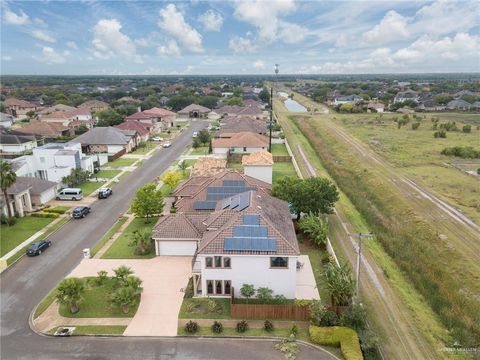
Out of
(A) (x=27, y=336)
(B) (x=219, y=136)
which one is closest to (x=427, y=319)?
(A) (x=27, y=336)

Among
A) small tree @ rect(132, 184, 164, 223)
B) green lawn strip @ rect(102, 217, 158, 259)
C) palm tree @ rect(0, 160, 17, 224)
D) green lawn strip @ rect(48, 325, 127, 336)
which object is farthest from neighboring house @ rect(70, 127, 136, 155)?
green lawn strip @ rect(48, 325, 127, 336)

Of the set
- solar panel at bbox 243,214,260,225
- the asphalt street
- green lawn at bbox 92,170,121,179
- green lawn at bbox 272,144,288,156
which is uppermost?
solar panel at bbox 243,214,260,225

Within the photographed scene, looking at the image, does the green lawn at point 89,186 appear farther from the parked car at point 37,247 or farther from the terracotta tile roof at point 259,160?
the terracotta tile roof at point 259,160

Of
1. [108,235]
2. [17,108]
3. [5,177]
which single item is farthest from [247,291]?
[17,108]

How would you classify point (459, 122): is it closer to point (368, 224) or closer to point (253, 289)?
point (368, 224)

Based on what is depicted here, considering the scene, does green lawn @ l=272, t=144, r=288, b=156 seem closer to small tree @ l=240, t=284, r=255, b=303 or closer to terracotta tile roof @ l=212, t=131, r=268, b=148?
terracotta tile roof @ l=212, t=131, r=268, b=148

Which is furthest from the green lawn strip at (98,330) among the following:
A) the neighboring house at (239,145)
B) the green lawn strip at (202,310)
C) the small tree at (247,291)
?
the neighboring house at (239,145)

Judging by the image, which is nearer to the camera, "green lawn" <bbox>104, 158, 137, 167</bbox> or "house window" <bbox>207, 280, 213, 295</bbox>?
"house window" <bbox>207, 280, 213, 295</bbox>
